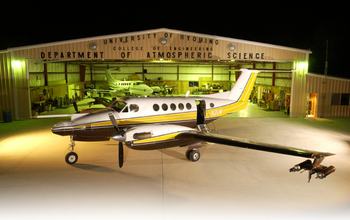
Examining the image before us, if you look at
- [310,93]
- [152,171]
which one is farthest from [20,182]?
[310,93]

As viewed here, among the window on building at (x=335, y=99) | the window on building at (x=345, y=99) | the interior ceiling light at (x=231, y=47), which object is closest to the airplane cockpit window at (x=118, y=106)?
the interior ceiling light at (x=231, y=47)

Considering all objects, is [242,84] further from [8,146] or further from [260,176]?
[8,146]

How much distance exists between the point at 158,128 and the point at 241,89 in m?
8.30

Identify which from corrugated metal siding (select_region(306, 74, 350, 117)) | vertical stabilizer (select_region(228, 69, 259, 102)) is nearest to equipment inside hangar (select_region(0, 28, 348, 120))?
corrugated metal siding (select_region(306, 74, 350, 117))

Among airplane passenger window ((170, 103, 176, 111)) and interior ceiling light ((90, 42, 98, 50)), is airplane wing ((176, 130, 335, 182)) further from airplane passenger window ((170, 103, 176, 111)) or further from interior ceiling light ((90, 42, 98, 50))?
interior ceiling light ((90, 42, 98, 50))

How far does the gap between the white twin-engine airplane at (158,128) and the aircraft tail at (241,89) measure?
379mm

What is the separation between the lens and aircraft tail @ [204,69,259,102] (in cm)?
1617

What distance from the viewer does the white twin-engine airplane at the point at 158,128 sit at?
29.1ft

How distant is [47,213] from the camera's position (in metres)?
7.21

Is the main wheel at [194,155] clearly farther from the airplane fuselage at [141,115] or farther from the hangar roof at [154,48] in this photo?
the hangar roof at [154,48]

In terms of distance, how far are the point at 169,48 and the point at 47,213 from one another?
17076mm

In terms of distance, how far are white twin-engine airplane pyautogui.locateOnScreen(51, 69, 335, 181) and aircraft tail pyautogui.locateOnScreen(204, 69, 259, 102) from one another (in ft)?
1.25

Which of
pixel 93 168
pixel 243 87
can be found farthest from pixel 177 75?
pixel 93 168

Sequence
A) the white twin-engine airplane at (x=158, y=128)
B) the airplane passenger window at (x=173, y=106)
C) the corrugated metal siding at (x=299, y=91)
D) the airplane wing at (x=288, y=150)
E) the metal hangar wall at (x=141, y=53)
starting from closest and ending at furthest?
the airplane wing at (x=288, y=150)
the white twin-engine airplane at (x=158, y=128)
the airplane passenger window at (x=173, y=106)
the metal hangar wall at (x=141, y=53)
the corrugated metal siding at (x=299, y=91)
